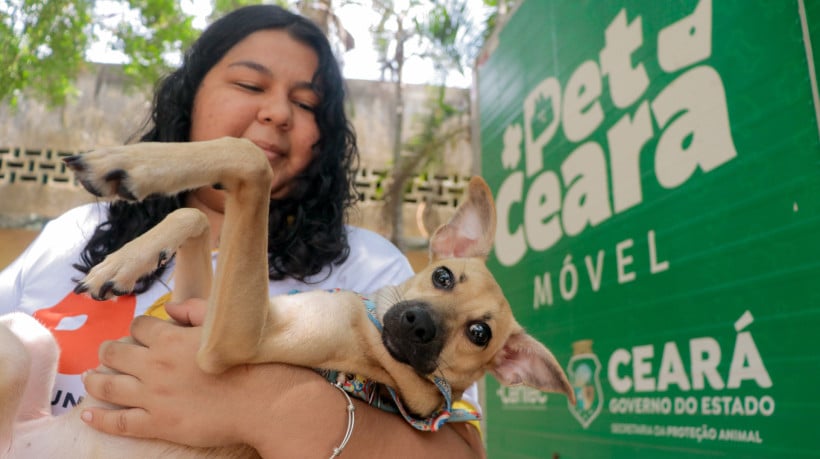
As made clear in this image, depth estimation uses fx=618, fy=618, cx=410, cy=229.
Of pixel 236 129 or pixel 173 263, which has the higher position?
pixel 236 129

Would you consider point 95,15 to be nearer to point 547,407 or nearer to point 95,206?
point 95,206

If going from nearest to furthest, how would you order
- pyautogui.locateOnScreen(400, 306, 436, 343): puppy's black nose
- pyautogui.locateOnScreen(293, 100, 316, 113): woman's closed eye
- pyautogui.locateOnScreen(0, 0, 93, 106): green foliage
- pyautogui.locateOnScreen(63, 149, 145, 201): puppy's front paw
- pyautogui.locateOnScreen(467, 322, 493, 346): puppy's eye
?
1. pyautogui.locateOnScreen(63, 149, 145, 201): puppy's front paw
2. pyautogui.locateOnScreen(400, 306, 436, 343): puppy's black nose
3. pyautogui.locateOnScreen(467, 322, 493, 346): puppy's eye
4. pyautogui.locateOnScreen(293, 100, 316, 113): woman's closed eye
5. pyautogui.locateOnScreen(0, 0, 93, 106): green foliage

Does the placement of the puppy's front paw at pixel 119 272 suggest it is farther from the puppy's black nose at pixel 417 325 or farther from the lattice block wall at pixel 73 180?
the lattice block wall at pixel 73 180

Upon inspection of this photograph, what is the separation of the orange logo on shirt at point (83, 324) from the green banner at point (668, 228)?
95.3 inches

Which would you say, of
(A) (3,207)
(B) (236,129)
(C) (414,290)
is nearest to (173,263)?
(B) (236,129)

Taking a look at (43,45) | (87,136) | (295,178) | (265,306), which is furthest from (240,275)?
(87,136)

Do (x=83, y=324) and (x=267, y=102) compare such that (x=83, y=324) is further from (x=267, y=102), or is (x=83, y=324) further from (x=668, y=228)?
(x=668, y=228)

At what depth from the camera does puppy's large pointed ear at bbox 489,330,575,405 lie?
246cm

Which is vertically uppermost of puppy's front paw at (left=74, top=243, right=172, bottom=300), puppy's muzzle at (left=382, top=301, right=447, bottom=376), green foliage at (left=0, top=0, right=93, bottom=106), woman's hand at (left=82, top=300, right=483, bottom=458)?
green foliage at (left=0, top=0, right=93, bottom=106)

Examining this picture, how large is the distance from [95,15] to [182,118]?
26.2 feet

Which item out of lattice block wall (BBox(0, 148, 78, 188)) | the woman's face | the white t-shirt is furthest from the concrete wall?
the white t-shirt

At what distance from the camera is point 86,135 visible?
34.7 ft

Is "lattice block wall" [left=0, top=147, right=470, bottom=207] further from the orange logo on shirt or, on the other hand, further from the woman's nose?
the orange logo on shirt

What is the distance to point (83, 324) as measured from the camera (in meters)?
2.32
